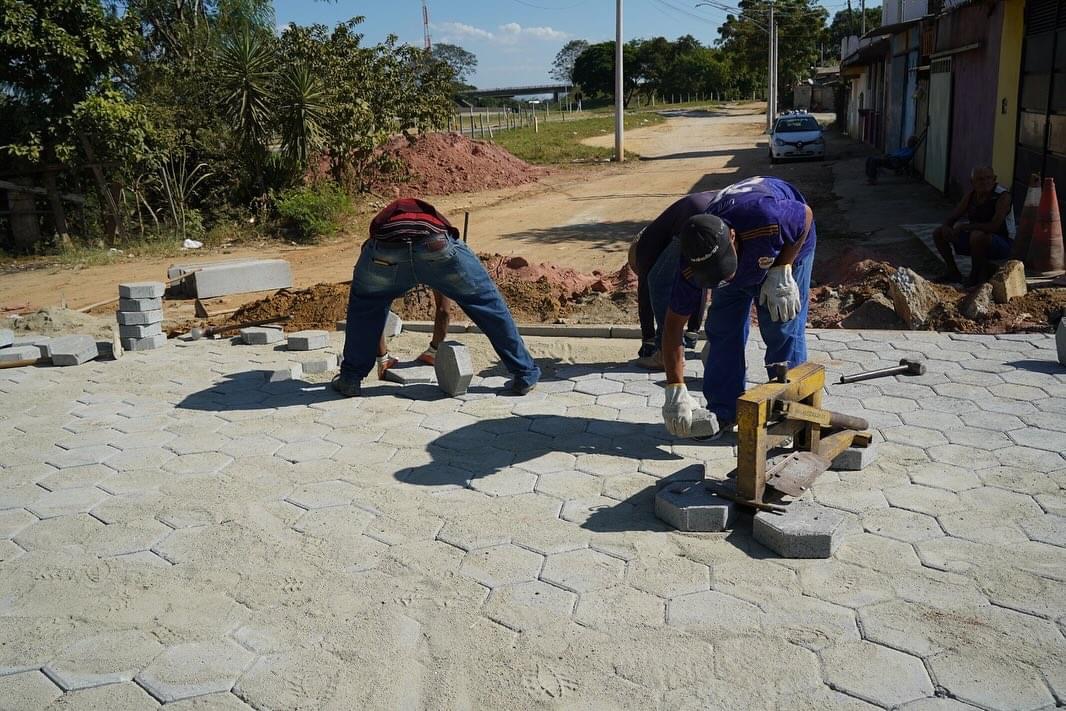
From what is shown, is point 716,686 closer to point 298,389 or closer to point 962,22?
point 298,389

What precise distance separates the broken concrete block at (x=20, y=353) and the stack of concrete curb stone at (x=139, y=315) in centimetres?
70

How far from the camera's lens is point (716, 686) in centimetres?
288

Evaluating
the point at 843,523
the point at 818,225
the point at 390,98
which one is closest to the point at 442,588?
the point at 843,523

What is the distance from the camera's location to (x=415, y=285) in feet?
19.1

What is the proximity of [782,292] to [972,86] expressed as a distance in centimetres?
1166

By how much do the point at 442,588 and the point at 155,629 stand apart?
1086 millimetres

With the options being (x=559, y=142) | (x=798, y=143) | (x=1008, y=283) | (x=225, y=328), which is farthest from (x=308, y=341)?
(x=559, y=142)

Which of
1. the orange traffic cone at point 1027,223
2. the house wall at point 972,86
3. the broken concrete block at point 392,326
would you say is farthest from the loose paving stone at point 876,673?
the house wall at point 972,86

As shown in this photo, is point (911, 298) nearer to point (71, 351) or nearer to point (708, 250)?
point (708, 250)

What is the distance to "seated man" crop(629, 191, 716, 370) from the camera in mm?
5879

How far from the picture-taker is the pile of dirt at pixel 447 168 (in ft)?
71.4

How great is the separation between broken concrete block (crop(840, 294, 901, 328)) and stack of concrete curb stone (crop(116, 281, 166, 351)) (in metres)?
6.08

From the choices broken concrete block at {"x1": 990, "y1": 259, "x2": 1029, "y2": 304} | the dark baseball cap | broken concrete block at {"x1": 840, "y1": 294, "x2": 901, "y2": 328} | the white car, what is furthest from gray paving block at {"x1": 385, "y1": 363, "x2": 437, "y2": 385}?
the white car

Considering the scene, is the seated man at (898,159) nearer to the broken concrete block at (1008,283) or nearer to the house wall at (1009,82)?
the house wall at (1009,82)
